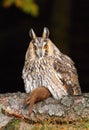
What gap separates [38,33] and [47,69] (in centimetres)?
544

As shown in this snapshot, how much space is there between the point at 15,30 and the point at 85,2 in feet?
4.29

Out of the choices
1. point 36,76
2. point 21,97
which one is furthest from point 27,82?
point 21,97

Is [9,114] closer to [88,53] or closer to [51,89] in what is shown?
[51,89]

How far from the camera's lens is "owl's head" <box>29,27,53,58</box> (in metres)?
7.64

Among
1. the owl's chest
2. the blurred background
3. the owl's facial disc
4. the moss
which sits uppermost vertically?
the blurred background

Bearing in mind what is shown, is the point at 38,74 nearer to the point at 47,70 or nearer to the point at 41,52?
the point at 47,70

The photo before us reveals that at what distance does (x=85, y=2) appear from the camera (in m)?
13.2

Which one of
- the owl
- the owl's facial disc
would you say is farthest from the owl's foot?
the owl's facial disc

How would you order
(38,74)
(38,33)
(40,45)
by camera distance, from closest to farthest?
(40,45), (38,74), (38,33)

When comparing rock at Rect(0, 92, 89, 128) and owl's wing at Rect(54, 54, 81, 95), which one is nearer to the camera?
rock at Rect(0, 92, 89, 128)

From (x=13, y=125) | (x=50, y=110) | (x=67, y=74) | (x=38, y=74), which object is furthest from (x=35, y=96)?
(x=67, y=74)

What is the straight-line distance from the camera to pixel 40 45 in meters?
7.64

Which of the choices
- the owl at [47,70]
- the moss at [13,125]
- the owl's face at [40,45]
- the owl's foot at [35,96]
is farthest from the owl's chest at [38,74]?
the moss at [13,125]

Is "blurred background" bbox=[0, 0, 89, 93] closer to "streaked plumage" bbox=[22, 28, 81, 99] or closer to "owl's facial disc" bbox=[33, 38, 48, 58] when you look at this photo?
"streaked plumage" bbox=[22, 28, 81, 99]
